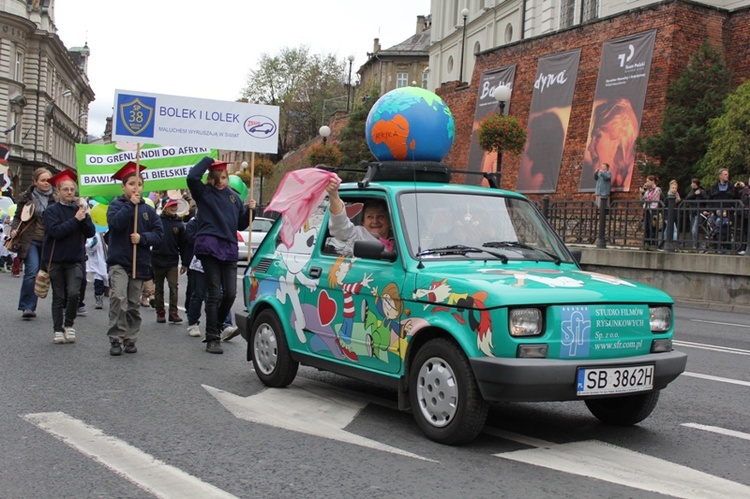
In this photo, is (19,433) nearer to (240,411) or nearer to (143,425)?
(143,425)

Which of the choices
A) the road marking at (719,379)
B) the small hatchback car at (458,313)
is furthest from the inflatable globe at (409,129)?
the road marking at (719,379)

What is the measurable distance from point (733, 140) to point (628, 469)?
19.2m

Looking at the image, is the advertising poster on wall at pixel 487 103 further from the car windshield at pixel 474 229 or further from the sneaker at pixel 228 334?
the car windshield at pixel 474 229

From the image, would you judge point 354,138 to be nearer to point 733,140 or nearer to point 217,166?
point 733,140

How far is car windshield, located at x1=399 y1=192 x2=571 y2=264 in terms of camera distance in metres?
6.27

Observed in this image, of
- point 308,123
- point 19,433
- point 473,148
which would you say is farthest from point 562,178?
point 308,123

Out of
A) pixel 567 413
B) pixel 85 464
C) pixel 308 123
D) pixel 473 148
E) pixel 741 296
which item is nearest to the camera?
pixel 85 464

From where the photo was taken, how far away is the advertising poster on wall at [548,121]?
3219cm

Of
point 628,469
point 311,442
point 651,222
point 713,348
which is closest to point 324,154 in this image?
point 651,222

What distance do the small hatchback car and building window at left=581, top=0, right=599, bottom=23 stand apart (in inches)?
1369

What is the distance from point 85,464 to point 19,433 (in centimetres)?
98

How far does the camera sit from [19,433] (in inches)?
230

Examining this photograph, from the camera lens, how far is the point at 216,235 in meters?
9.38

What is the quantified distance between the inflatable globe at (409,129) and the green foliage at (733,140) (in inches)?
637
